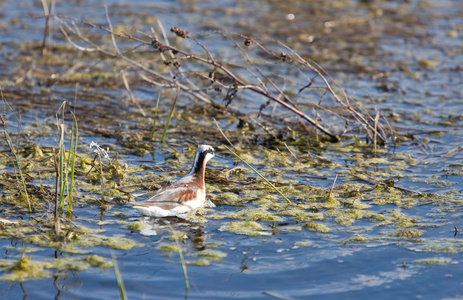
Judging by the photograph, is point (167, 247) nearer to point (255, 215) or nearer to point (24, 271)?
point (255, 215)

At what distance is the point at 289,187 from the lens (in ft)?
25.6

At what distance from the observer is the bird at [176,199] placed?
6.78 m

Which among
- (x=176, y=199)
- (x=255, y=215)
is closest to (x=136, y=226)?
(x=176, y=199)

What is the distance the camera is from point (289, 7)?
18047 mm

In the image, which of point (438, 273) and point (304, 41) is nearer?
point (438, 273)

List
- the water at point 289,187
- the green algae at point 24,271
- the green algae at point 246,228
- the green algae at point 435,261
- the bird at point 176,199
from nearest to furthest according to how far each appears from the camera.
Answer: the green algae at point 24,271 → the water at point 289,187 → the green algae at point 435,261 → the green algae at point 246,228 → the bird at point 176,199

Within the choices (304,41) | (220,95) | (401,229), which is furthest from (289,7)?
(401,229)

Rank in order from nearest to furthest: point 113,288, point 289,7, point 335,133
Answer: point 113,288 → point 335,133 → point 289,7

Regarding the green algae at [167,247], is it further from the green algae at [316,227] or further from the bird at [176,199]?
the green algae at [316,227]

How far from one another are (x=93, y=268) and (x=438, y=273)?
3180 millimetres

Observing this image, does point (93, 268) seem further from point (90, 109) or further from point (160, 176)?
point (90, 109)

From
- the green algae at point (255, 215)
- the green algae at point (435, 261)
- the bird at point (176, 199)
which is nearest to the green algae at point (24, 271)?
the bird at point (176, 199)

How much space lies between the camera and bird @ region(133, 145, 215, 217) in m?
6.78

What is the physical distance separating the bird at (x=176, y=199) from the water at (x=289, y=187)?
177mm
